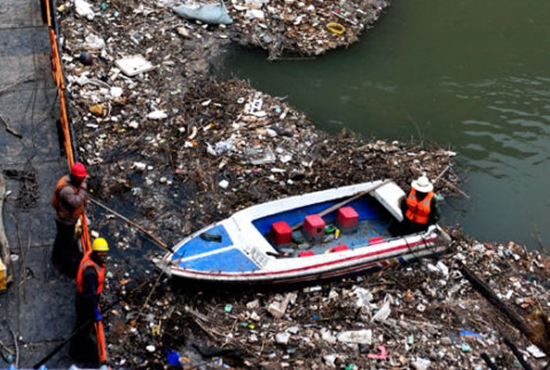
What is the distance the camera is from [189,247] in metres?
10.2

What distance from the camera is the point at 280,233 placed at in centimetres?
1059

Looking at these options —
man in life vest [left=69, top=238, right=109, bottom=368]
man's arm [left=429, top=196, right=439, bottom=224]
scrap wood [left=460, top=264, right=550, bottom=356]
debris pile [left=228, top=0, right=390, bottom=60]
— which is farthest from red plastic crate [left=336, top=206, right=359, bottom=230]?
debris pile [left=228, top=0, right=390, bottom=60]

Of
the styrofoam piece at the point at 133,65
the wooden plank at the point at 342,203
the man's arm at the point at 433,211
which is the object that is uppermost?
the styrofoam piece at the point at 133,65

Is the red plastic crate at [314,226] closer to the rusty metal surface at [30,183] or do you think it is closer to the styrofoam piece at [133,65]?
the rusty metal surface at [30,183]

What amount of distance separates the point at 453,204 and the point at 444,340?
138 inches

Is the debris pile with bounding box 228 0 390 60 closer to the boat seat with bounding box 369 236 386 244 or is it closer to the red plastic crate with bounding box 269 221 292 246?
the red plastic crate with bounding box 269 221 292 246

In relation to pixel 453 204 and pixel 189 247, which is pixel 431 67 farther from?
pixel 189 247

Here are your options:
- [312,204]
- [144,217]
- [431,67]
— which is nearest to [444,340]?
[312,204]

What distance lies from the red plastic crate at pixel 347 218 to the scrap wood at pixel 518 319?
1.67 meters

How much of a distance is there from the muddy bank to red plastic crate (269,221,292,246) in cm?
78

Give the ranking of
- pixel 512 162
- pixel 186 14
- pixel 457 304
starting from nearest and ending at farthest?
pixel 457 304, pixel 512 162, pixel 186 14

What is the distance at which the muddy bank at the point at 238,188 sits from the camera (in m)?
9.47

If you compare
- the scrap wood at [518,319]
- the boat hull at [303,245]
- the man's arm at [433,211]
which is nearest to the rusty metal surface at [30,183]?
the boat hull at [303,245]

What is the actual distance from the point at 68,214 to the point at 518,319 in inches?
235
